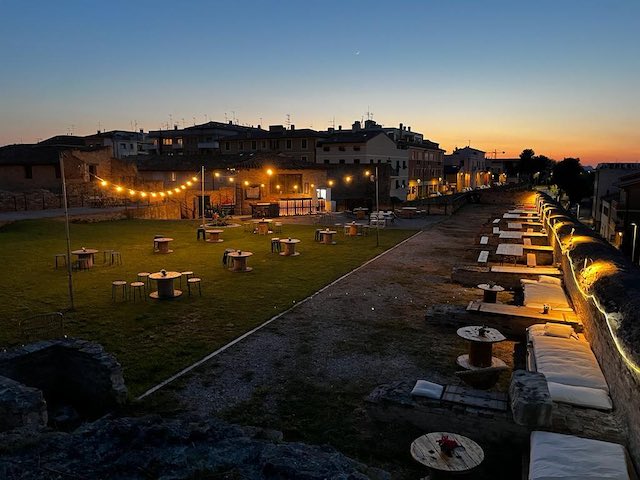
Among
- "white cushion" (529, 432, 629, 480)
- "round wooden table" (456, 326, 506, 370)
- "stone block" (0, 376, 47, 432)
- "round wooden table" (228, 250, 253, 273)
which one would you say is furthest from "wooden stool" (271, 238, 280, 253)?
"white cushion" (529, 432, 629, 480)

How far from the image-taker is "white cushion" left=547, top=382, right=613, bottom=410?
6.81 metres

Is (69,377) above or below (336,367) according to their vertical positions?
above

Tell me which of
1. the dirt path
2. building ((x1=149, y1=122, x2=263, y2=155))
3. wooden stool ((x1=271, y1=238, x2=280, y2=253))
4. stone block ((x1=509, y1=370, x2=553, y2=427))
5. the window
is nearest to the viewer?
stone block ((x1=509, y1=370, x2=553, y2=427))

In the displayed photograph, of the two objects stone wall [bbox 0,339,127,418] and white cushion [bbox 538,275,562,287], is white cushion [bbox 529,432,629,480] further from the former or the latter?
white cushion [bbox 538,275,562,287]

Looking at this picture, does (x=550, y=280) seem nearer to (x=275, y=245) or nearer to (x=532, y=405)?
(x=532, y=405)

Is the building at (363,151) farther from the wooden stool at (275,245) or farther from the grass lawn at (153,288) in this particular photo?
the wooden stool at (275,245)

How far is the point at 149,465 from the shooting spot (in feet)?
15.9

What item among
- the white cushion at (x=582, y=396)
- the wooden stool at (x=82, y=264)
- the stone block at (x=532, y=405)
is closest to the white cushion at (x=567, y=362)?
the white cushion at (x=582, y=396)

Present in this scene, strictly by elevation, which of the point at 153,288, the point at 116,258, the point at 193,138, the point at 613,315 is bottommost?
the point at 153,288

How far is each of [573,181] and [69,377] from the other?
77349 mm

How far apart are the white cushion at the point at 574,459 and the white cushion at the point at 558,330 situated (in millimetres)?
4118

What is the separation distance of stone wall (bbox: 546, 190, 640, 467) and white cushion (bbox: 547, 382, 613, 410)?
0.15 m

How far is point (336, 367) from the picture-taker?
9672 mm

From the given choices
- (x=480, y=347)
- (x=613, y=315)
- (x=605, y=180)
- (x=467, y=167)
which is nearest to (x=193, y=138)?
Result: (x=467, y=167)
